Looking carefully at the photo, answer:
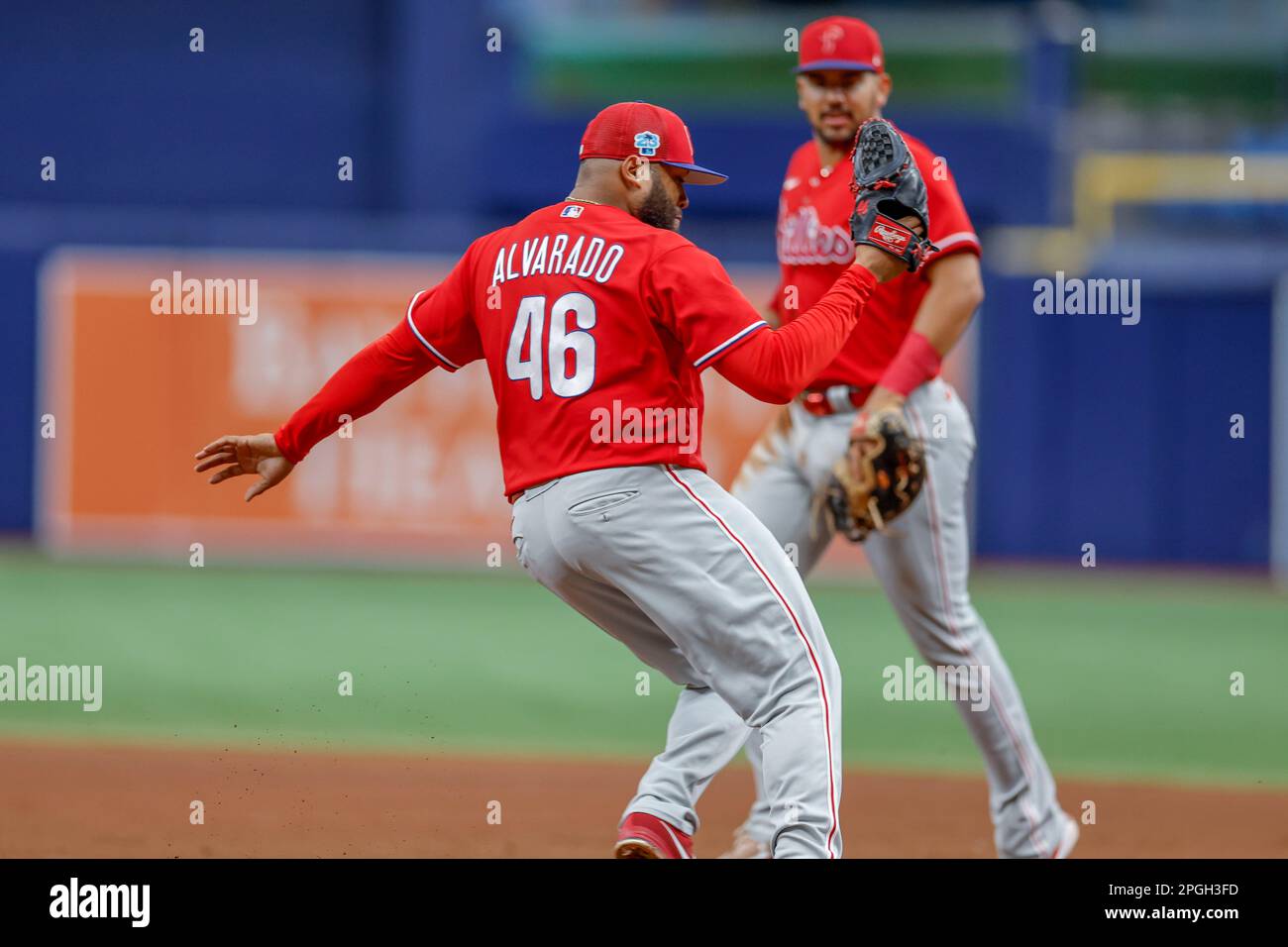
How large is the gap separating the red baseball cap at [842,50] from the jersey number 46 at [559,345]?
1.70 meters

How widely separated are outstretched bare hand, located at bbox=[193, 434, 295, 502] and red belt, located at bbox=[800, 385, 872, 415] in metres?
1.74

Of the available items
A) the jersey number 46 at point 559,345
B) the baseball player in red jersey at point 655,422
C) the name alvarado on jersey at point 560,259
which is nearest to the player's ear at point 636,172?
the baseball player in red jersey at point 655,422

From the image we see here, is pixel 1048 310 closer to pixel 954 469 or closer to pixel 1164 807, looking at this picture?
pixel 1164 807

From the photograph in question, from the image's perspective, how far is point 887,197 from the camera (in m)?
4.41

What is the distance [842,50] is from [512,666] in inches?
192

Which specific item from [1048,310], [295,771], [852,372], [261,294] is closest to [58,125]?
[261,294]

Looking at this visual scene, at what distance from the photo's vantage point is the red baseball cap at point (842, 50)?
5.56 metres

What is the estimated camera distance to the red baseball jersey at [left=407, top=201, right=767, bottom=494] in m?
4.17

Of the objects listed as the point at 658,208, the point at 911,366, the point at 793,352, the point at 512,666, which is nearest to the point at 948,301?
the point at 911,366

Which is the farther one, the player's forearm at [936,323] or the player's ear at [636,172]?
the player's forearm at [936,323]

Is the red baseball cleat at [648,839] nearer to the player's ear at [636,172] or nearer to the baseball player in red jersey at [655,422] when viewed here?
the baseball player in red jersey at [655,422]

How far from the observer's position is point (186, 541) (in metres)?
13.8

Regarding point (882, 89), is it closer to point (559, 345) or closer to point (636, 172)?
point (636, 172)

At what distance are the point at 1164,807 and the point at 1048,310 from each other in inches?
337
